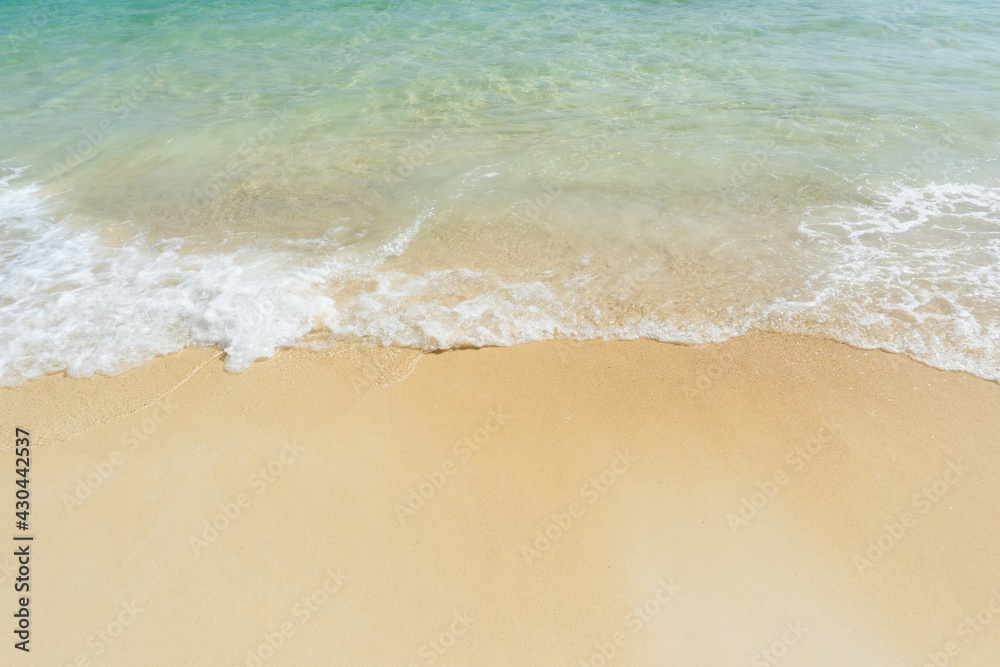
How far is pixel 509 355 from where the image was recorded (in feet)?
15.5

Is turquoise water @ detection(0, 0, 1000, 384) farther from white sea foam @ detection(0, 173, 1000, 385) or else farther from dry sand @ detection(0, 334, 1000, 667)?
dry sand @ detection(0, 334, 1000, 667)

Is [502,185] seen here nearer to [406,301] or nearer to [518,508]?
[406,301]

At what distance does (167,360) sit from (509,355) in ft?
9.71

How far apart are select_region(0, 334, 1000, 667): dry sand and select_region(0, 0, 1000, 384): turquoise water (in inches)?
18.5

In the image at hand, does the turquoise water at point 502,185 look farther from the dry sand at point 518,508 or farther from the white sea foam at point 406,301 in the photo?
the dry sand at point 518,508

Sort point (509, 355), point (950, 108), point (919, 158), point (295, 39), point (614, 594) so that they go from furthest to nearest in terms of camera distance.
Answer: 1. point (295, 39)
2. point (950, 108)
3. point (919, 158)
4. point (509, 355)
5. point (614, 594)

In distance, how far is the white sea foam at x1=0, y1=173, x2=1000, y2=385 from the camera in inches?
191

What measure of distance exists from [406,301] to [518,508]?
243cm

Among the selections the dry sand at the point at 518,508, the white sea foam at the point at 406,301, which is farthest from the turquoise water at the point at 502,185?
the dry sand at the point at 518,508

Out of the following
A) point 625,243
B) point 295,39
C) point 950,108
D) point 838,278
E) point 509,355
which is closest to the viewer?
point 509,355

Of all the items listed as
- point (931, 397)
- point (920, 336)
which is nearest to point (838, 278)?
point (920, 336)

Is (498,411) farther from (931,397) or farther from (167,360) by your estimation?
(931,397)

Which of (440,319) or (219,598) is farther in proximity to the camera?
(440,319)

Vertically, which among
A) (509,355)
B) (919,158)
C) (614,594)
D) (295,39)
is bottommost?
(614,594)
